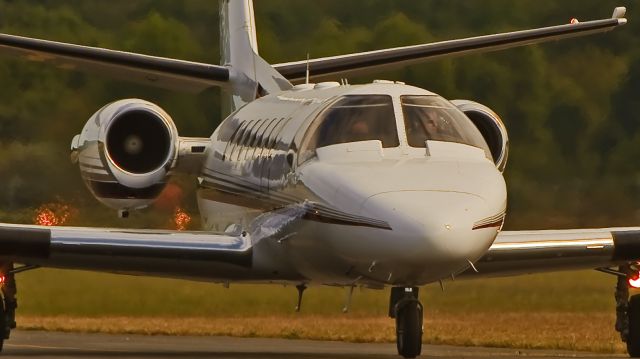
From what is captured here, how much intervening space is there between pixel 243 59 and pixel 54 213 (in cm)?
376

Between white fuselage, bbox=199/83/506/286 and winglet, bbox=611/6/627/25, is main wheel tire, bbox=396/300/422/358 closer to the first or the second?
white fuselage, bbox=199/83/506/286

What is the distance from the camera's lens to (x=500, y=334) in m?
20.1

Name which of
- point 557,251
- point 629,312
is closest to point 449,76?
point 629,312

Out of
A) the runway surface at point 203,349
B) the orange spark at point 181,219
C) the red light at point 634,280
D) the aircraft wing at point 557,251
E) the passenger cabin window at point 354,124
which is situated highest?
the passenger cabin window at point 354,124

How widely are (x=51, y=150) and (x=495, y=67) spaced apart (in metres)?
6.56

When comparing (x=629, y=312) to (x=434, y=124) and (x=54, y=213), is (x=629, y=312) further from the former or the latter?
(x=54, y=213)

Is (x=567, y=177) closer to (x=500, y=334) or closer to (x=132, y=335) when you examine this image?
(x=500, y=334)

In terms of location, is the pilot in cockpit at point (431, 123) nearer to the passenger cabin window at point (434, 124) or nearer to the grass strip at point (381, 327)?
the passenger cabin window at point (434, 124)

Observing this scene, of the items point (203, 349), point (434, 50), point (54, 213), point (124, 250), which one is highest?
point (434, 50)

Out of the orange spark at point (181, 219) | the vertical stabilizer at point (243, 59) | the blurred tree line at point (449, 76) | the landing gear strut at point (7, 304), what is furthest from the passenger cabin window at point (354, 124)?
the blurred tree line at point (449, 76)

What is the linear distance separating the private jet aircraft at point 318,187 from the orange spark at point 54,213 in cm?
322

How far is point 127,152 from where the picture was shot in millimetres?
18047

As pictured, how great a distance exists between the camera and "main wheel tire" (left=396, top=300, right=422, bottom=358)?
14664 mm

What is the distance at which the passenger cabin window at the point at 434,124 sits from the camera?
45.3 feet
